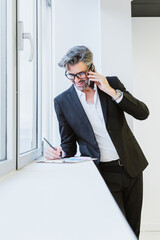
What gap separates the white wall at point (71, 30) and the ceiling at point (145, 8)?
685 millimetres

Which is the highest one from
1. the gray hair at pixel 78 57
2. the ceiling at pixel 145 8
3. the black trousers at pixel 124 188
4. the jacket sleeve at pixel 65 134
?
the ceiling at pixel 145 8

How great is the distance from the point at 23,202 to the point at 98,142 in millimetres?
1064

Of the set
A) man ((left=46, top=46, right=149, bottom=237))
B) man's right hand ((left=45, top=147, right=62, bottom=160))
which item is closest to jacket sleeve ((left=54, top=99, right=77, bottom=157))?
man ((left=46, top=46, right=149, bottom=237))

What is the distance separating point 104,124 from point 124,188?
1.43ft

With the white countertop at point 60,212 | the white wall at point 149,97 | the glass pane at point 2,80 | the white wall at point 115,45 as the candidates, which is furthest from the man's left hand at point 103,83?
the white wall at point 149,97

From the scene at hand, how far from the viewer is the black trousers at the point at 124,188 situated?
1673 mm

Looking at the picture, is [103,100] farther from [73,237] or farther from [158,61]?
[158,61]

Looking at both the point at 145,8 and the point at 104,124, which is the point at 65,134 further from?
the point at 145,8

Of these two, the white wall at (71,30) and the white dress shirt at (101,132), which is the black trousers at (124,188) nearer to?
the white dress shirt at (101,132)

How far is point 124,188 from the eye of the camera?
1710 mm

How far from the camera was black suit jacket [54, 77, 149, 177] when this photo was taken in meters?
1.62

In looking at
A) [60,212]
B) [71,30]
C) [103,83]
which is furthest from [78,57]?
[60,212]

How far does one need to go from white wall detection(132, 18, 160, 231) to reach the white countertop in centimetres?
226

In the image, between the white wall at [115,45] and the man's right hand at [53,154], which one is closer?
the man's right hand at [53,154]
